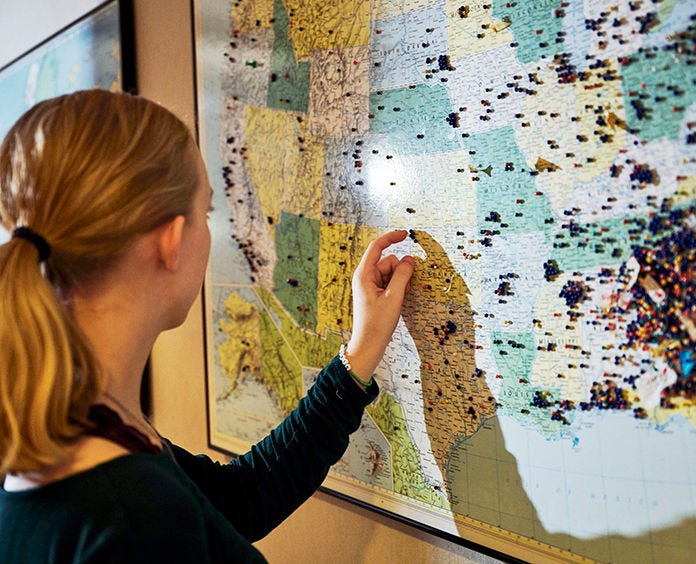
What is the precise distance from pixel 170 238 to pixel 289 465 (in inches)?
16.9

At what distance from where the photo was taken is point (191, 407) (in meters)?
1.48

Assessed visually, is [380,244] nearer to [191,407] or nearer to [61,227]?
[61,227]

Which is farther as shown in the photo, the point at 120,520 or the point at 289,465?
the point at 289,465

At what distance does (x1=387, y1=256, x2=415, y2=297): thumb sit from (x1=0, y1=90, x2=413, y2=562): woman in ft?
0.92

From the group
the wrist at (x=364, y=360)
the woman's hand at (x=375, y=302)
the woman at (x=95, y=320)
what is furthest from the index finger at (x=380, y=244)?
the woman at (x=95, y=320)

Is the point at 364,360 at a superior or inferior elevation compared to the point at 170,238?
inferior

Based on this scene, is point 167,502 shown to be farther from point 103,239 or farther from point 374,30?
point 374,30

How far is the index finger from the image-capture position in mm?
964

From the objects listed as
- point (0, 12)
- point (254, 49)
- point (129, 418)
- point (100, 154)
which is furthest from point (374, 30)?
point (0, 12)

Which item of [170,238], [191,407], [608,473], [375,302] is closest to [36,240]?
[170,238]

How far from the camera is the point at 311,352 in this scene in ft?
3.75

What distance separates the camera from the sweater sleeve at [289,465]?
0.98 metres

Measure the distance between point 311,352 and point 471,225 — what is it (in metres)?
0.41

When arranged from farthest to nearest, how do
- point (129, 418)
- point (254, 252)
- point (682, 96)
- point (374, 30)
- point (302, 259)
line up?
point (254, 252)
point (302, 259)
point (374, 30)
point (129, 418)
point (682, 96)
